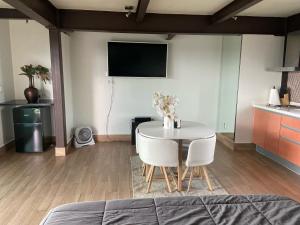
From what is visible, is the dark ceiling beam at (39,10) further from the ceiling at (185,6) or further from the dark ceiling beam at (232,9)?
the dark ceiling beam at (232,9)

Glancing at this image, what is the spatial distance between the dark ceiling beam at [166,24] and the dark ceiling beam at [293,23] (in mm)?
77

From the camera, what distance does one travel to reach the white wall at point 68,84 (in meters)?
4.35

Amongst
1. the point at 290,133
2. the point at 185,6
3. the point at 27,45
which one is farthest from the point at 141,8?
the point at 290,133

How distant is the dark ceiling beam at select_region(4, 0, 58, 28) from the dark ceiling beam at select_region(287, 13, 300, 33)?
12.6 feet

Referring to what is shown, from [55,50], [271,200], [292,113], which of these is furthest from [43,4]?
[292,113]

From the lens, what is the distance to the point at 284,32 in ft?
13.7

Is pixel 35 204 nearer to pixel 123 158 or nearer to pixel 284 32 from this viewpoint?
pixel 123 158

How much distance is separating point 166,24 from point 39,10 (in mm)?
1917

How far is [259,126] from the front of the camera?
429 cm

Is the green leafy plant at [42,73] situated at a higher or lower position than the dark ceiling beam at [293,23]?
lower

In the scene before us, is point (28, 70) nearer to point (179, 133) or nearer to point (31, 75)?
point (31, 75)

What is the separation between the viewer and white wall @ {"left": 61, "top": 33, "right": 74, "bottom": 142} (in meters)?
4.35

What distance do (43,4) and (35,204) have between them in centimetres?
247

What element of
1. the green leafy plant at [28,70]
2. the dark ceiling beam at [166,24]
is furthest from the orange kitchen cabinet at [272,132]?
the green leafy plant at [28,70]
